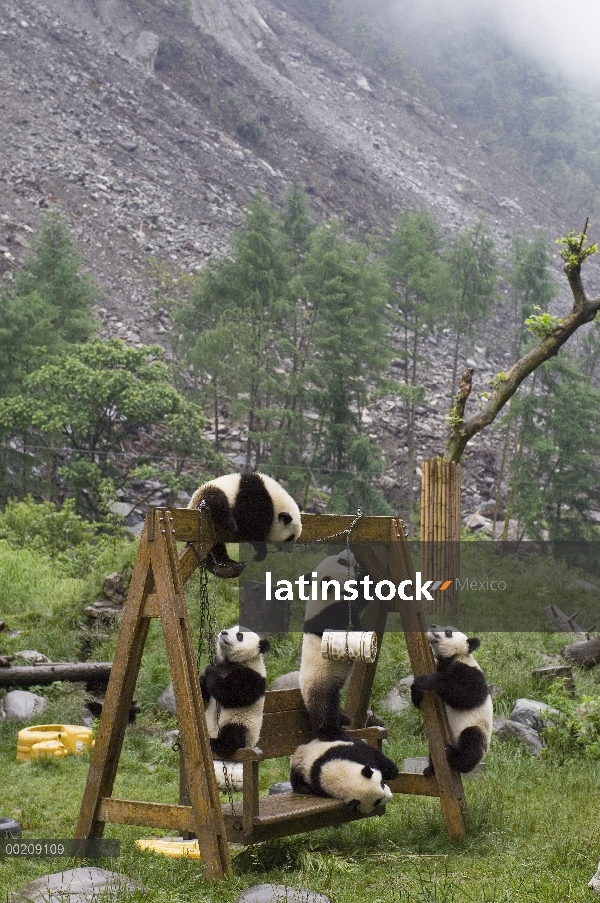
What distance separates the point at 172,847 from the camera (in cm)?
532

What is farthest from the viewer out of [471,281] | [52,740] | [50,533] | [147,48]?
[147,48]

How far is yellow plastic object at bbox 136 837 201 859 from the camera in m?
5.05

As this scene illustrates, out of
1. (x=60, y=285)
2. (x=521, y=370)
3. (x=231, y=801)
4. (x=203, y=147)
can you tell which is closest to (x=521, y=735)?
(x=231, y=801)

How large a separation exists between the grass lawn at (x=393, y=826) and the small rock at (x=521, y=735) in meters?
0.16

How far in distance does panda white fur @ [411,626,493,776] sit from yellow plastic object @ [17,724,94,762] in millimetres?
3819

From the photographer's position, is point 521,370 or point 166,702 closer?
point 166,702

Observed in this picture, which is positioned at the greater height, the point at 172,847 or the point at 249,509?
the point at 249,509

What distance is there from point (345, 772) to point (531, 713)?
3.58 metres

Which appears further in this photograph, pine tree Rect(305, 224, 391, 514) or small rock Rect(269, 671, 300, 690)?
pine tree Rect(305, 224, 391, 514)

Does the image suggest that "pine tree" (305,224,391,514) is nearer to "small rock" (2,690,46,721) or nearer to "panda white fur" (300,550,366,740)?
"small rock" (2,690,46,721)

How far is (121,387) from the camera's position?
23234 mm

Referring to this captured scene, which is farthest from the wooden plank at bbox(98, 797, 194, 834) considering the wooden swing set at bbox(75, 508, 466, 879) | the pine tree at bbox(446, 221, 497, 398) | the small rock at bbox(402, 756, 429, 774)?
the pine tree at bbox(446, 221, 497, 398)

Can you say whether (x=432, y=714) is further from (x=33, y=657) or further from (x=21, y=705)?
(x=33, y=657)

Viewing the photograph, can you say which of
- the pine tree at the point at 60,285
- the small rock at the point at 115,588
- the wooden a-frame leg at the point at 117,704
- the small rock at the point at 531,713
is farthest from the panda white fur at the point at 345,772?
the pine tree at the point at 60,285
